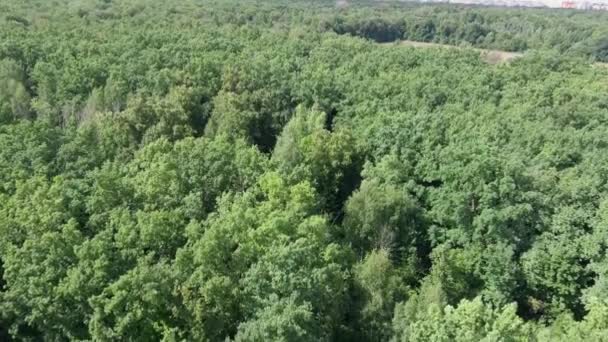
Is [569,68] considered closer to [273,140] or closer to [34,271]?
[273,140]

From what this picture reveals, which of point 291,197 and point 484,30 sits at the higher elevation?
point 291,197

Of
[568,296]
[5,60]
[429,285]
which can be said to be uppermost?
[5,60]

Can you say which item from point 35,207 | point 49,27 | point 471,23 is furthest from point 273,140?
point 471,23

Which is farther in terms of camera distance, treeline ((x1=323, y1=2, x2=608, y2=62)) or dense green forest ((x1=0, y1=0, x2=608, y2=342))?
treeline ((x1=323, y1=2, x2=608, y2=62))

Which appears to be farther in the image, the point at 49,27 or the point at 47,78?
the point at 49,27

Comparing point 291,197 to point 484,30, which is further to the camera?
point 484,30

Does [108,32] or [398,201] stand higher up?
[108,32]

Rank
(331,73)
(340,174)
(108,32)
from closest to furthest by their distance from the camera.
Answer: (340,174), (331,73), (108,32)

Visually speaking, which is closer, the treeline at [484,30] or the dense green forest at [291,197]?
the dense green forest at [291,197]
